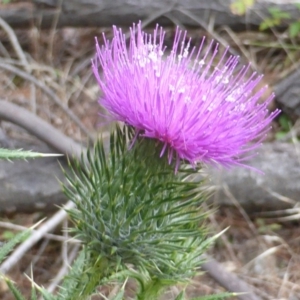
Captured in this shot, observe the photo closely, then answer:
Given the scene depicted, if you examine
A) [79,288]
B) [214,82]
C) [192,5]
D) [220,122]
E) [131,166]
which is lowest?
[79,288]

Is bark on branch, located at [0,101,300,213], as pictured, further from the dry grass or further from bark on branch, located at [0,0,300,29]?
bark on branch, located at [0,0,300,29]

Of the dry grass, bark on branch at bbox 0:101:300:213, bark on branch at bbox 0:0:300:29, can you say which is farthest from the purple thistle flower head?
bark on branch at bbox 0:0:300:29

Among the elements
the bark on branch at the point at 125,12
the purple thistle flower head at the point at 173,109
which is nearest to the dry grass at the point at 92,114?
the bark on branch at the point at 125,12

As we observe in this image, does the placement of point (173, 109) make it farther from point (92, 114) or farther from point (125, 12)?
point (92, 114)

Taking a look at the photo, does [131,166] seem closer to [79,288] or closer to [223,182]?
[79,288]

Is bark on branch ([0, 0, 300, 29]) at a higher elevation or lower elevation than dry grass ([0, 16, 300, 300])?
higher

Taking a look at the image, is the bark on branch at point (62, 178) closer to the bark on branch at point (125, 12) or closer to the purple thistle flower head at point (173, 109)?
the purple thistle flower head at point (173, 109)

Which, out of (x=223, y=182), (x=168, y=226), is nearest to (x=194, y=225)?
(x=168, y=226)
